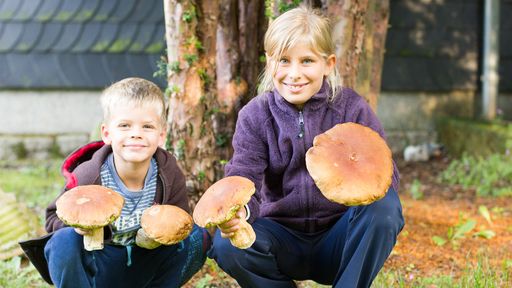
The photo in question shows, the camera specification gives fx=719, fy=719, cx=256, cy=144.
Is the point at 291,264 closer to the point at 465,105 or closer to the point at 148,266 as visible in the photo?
the point at 148,266

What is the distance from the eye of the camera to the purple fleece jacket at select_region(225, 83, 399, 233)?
124 inches

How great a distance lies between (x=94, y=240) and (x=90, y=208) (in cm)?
20

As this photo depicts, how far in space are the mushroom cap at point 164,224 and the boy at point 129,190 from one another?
0.27 metres

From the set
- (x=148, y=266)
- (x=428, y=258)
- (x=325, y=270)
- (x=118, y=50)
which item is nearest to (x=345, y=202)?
(x=325, y=270)

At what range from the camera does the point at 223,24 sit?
4254 mm

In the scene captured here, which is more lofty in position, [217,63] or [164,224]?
[217,63]

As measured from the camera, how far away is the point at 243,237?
279cm

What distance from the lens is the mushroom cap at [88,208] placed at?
2645 mm

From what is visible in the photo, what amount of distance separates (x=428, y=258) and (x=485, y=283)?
82 cm

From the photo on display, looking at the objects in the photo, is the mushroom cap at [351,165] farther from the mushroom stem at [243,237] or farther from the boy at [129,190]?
the boy at [129,190]

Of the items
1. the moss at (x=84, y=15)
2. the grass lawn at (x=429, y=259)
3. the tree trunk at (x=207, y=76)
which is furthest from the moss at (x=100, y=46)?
the tree trunk at (x=207, y=76)

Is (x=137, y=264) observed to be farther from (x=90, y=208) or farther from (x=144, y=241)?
(x=90, y=208)

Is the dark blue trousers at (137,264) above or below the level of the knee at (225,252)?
below

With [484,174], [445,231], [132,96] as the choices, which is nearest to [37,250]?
[132,96]
